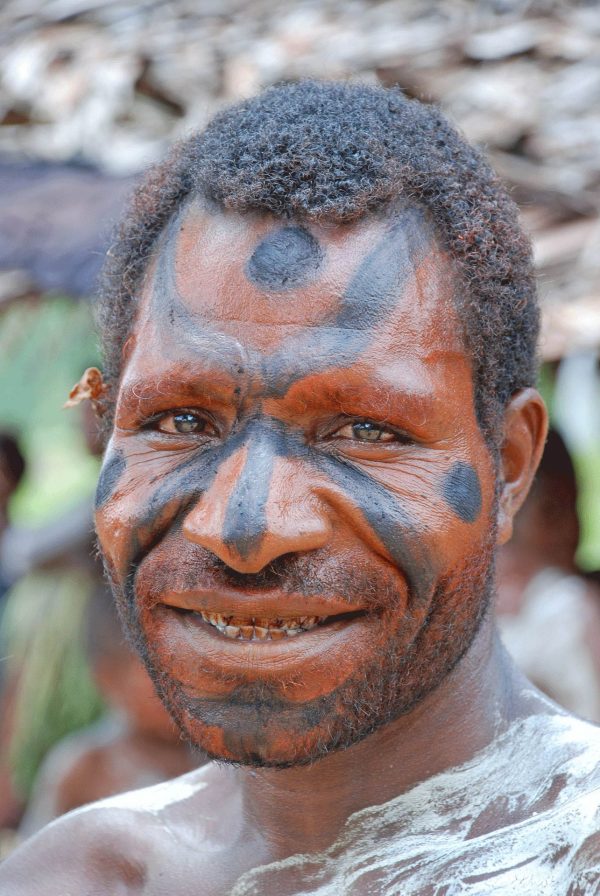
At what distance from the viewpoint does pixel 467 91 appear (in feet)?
17.5

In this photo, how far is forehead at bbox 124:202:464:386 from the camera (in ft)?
7.26

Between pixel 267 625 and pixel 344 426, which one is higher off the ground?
pixel 344 426

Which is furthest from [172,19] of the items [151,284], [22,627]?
[151,284]

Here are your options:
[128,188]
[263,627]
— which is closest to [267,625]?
[263,627]

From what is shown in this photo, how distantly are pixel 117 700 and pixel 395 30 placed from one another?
9.85 ft

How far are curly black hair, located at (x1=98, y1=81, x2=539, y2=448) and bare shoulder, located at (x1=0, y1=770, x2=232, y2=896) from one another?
865mm

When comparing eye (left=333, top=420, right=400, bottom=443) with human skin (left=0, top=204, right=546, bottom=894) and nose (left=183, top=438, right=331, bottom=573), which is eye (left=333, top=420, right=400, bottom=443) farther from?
nose (left=183, top=438, right=331, bottom=573)

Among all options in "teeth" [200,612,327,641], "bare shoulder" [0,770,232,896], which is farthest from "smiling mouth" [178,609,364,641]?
"bare shoulder" [0,770,232,896]

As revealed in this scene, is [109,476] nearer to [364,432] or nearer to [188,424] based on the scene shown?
[188,424]

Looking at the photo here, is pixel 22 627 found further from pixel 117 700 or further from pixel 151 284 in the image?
pixel 151 284

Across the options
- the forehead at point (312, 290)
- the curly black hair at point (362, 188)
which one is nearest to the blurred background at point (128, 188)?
the curly black hair at point (362, 188)

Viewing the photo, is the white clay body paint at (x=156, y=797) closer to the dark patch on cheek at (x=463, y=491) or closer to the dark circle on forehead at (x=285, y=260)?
the dark patch on cheek at (x=463, y=491)

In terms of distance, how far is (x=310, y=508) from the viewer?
213 centimetres

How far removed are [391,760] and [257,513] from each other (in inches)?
22.1
